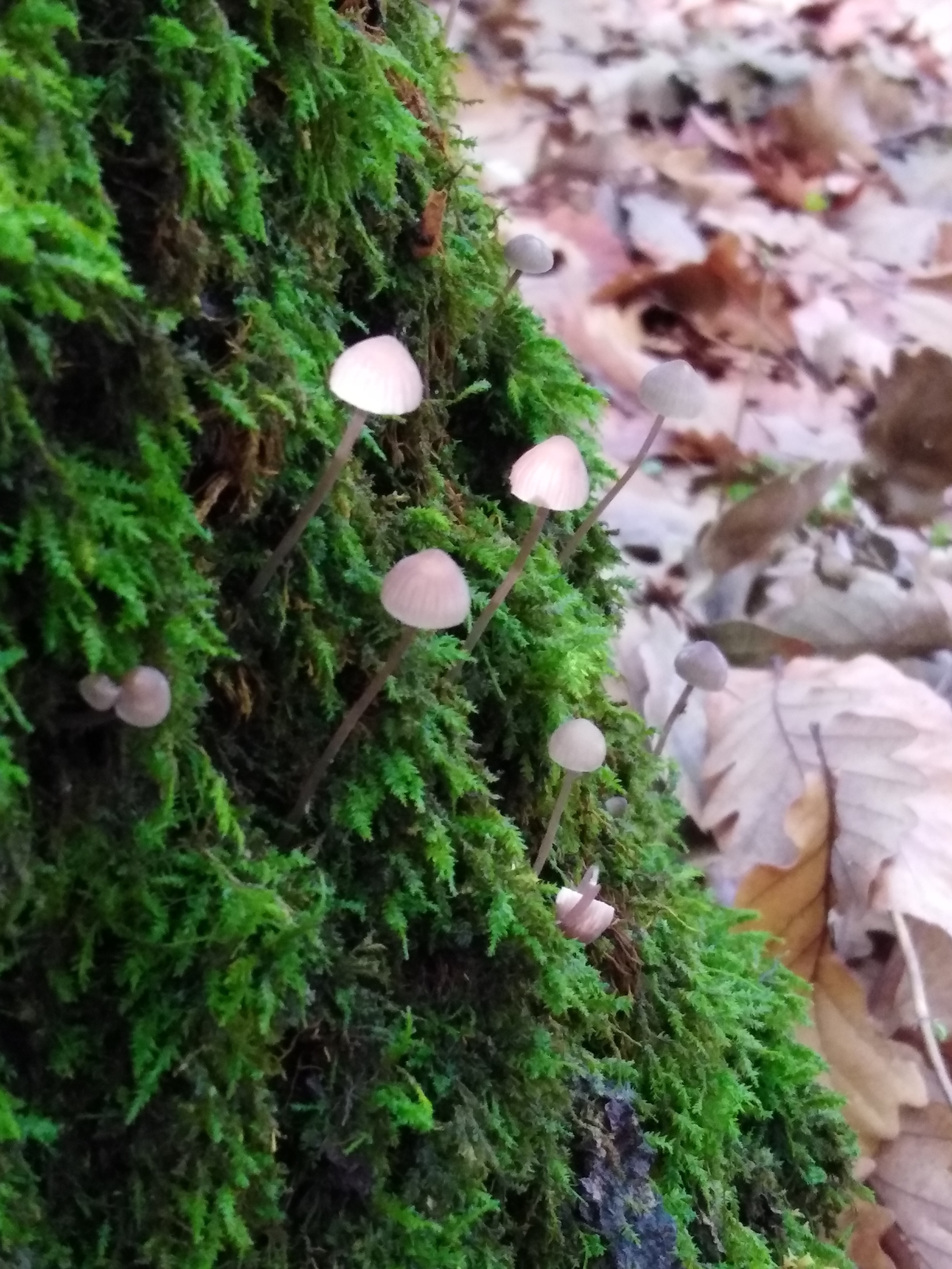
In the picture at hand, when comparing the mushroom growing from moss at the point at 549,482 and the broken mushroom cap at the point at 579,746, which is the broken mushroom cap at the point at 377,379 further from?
the broken mushroom cap at the point at 579,746

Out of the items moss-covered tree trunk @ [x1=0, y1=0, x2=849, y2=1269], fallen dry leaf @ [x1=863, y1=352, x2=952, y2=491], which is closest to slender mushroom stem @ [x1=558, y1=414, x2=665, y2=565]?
moss-covered tree trunk @ [x1=0, y1=0, x2=849, y2=1269]

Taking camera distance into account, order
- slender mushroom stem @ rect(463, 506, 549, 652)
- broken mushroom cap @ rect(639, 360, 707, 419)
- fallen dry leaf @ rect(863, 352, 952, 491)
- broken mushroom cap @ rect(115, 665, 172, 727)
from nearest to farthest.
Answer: broken mushroom cap @ rect(115, 665, 172, 727), slender mushroom stem @ rect(463, 506, 549, 652), broken mushroom cap @ rect(639, 360, 707, 419), fallen dry leaf @ rect(863, 352, 952, 491)

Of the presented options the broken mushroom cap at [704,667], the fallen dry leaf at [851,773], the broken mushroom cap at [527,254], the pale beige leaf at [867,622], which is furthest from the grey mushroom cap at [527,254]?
the pale beige leaf at [867,622]

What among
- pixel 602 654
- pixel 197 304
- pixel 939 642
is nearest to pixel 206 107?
pixel 197 304

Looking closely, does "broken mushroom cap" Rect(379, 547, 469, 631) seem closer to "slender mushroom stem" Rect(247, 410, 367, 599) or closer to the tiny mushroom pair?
"slender mushroom stem" Rect(247, 410, 367, 599)

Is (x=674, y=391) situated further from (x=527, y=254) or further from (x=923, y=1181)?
(x=923, y=1181)

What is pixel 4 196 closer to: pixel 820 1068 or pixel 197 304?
pixel 197 304
